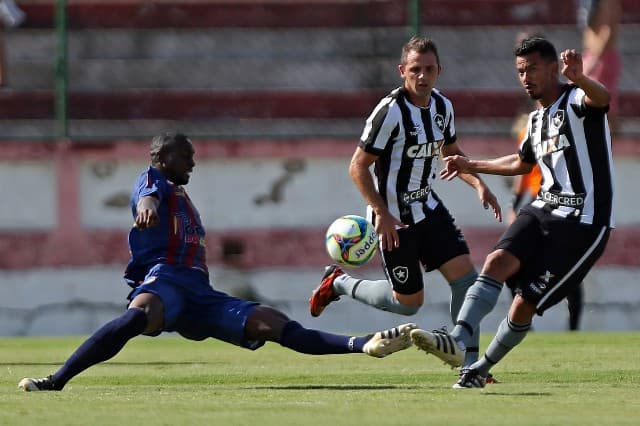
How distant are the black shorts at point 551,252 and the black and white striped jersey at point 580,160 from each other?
0.23 feet

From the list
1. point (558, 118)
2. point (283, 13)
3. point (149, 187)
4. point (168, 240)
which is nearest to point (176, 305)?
point (168, 240)

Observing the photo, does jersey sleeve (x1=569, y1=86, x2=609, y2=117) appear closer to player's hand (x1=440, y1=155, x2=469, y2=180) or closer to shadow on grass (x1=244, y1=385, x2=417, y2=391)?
player's hand (x1=440, y1=155, x2=469, y2=180)

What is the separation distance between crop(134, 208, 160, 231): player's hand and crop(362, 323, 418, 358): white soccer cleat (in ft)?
4.00

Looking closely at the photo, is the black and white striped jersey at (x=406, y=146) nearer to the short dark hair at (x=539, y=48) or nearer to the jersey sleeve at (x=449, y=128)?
the jersey sleeve at (x=449, y=128)

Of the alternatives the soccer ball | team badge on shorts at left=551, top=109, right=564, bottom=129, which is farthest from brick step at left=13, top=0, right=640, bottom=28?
team badge on shorts at left=551, top=109, right=564, bottom=129

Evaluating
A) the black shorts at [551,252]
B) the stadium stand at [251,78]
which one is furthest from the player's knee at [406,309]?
the stadium stand at [251,78]

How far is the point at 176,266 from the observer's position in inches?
298

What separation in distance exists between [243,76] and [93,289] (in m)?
3.20

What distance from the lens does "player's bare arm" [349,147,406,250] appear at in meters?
7.94

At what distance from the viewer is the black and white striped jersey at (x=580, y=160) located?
23.9ft

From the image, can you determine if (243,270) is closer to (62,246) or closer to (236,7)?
(62,246)

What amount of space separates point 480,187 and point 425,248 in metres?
0.48

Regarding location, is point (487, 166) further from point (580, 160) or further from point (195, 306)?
point (195, 306)

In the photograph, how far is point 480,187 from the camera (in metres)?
8.26
